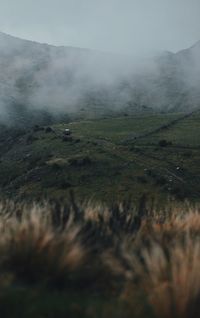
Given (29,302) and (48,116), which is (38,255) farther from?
(48,116)

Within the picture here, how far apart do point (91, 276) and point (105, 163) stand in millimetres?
53672

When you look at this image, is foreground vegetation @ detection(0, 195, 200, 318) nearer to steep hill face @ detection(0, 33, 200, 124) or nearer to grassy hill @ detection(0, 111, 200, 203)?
grassy hill @ detection(0, 111, 200, 203)

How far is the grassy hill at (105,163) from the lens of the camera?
52438mm

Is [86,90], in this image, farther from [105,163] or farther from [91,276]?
[91,276]

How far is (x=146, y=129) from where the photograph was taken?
9362 cm

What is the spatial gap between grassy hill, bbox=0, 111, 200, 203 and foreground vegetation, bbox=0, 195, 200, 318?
3494 centimetres

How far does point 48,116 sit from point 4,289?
132 metres

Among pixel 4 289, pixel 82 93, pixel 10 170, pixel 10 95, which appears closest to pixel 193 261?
pixel 4 289

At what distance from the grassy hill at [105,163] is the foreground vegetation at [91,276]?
34.9 metres

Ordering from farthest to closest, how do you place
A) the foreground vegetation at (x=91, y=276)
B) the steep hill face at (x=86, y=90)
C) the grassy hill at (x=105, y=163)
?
the steep hill face at (x=86, y=90), the grassy hill at (x=105, y=163), the foreground vegetation at (x=91, y=276)

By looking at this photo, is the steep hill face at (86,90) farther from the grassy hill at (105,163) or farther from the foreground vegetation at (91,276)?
the foreground vegetation at (91,276)

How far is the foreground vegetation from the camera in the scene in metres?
6.78

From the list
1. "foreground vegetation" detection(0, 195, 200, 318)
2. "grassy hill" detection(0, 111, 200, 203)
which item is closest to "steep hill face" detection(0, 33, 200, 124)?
"grassy hill" detection(0, 111, 200, 203)

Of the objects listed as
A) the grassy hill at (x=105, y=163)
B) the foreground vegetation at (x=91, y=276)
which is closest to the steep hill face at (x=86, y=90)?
the grassy hill at (x=105, y=163)
